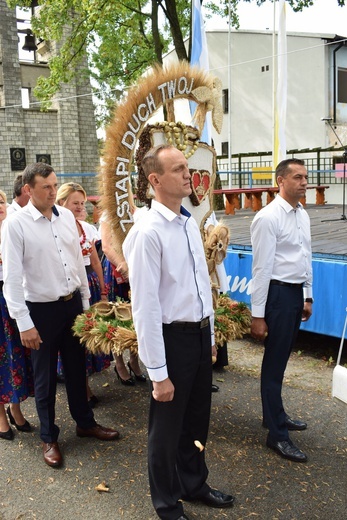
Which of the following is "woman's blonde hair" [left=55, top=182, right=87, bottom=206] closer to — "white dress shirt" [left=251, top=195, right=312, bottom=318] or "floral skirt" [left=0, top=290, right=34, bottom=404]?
"floral skirt" [left=0, top=290, right=34, bottom=404]

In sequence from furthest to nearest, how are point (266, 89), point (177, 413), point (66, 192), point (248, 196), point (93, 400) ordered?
point (266, 89) < point (248, 196) < point (93, 400) < point (66, 192) < point (177, 413)

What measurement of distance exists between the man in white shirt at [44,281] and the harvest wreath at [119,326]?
0.16 meters

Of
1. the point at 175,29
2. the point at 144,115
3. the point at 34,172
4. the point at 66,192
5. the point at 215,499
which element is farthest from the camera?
the point at 175,29

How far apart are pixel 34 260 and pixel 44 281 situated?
0.49ft

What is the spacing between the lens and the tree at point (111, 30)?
14.5 meters

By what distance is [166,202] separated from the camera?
244 centimetres

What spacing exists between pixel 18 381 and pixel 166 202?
6.92ft

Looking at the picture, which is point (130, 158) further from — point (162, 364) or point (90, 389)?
point (90, 389)

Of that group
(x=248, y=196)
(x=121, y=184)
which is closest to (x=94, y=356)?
(x=121, y=184)

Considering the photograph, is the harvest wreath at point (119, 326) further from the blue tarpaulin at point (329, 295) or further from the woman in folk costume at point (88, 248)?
the blue tarpaulin at point (329, 295)

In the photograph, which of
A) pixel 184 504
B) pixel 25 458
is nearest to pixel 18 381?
pixel 25 458

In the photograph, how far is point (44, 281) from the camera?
10.8 feet

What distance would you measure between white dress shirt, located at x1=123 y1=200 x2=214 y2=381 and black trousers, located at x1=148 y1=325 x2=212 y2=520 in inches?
4.1

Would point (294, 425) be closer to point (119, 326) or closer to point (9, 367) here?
point (119, 326)
